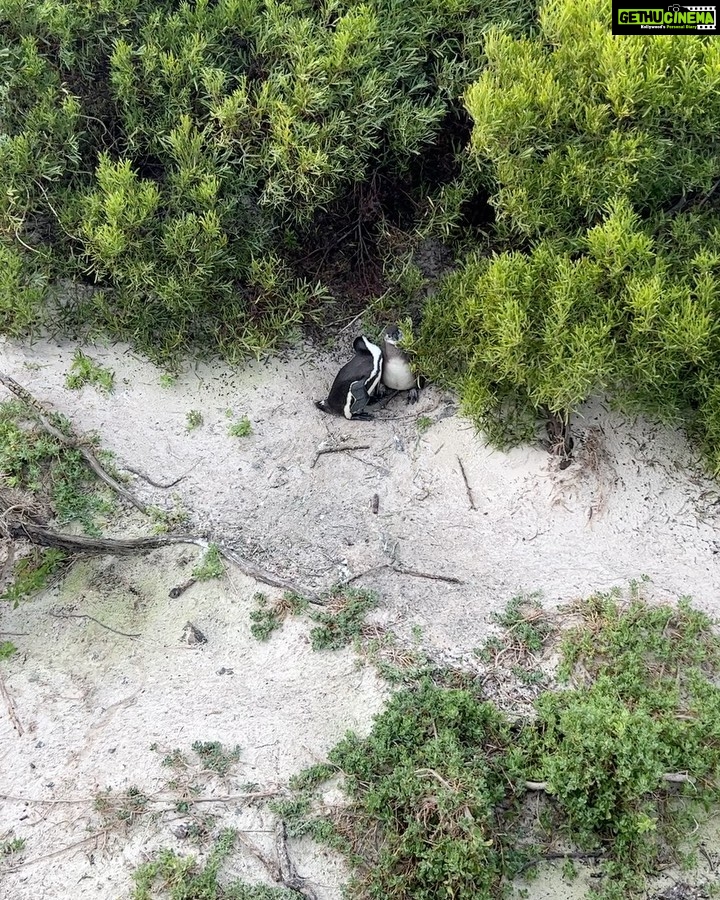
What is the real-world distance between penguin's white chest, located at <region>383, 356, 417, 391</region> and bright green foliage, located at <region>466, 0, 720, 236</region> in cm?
149

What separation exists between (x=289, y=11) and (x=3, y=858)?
5923 mm

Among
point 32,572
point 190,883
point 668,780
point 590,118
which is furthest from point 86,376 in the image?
point 668,780

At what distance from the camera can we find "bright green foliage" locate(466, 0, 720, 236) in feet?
12.8

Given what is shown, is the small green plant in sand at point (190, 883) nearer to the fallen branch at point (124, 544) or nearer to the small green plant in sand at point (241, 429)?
the fallen branch at point (124, 544)

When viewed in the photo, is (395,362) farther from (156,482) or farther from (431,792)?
(431,792)

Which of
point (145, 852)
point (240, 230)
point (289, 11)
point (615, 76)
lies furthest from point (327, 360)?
point (145, 852)

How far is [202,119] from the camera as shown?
5223 millimetres

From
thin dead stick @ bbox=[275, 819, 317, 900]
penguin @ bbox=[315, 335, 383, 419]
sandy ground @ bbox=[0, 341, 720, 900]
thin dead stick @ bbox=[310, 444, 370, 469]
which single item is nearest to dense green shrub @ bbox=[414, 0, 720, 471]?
sandy ground @ bbox=[0, 341, 720, 900]

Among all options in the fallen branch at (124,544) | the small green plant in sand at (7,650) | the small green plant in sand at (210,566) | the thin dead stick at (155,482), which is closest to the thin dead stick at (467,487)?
the fallen branch at (124,544)

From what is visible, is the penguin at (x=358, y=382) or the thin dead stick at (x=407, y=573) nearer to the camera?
the thin dead stick at (x=407, y=573)

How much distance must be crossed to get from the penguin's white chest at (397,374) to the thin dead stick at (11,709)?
3598mm

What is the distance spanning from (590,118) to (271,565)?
3661mm

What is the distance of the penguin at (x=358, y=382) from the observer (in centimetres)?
547

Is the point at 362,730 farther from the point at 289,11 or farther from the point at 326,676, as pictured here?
the point at 289,11
